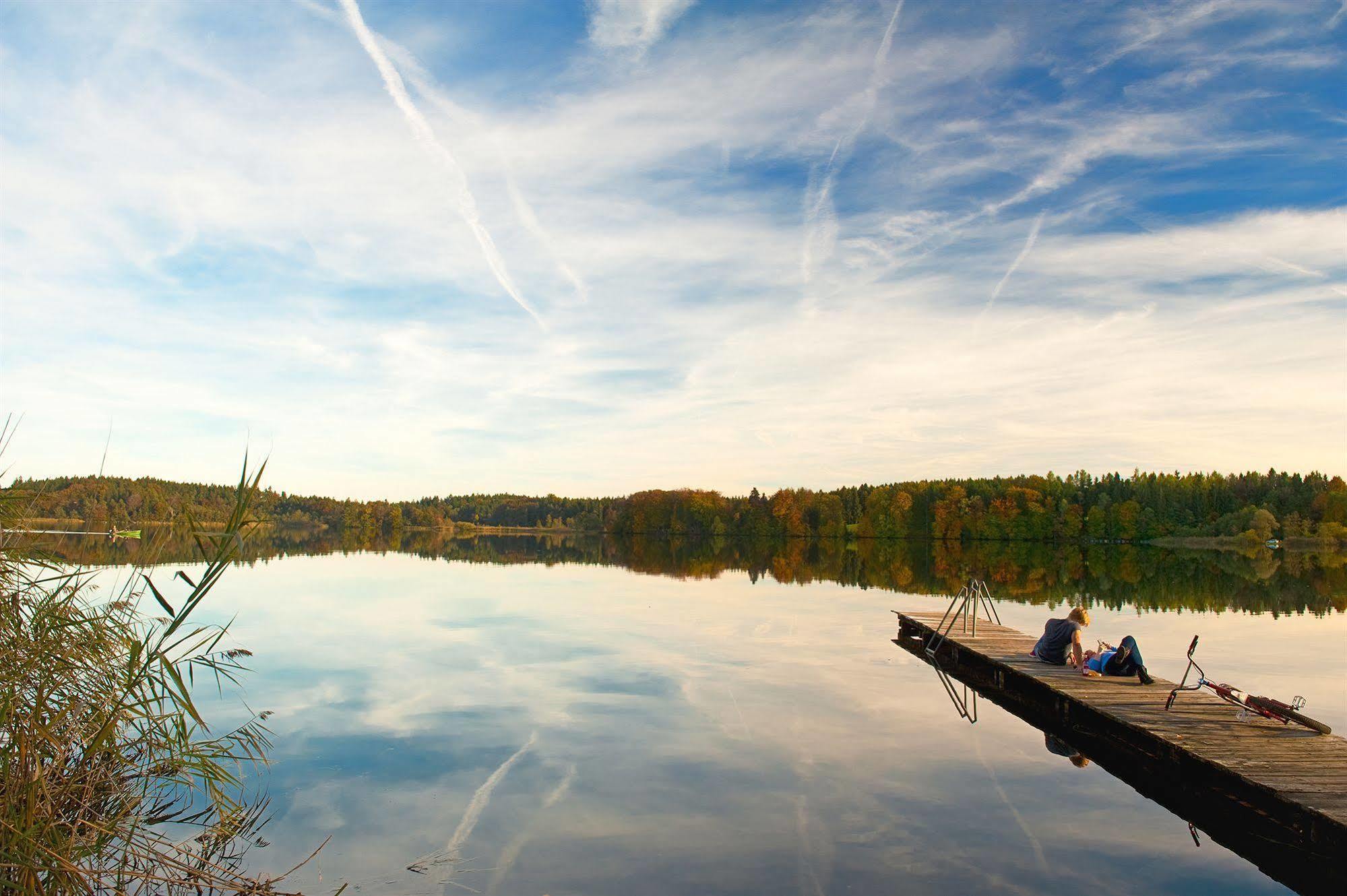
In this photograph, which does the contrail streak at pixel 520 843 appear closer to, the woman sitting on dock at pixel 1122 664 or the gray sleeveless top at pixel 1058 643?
the woman sitting on dock at pixel 1122 664

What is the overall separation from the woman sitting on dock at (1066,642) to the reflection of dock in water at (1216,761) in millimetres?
239

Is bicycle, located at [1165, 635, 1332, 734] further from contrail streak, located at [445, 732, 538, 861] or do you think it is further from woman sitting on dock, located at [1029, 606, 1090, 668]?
contrail streak, located at [445, 732, 538, 861]

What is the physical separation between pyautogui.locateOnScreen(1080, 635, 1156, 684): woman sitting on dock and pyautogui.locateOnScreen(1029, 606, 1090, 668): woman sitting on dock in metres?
0.44

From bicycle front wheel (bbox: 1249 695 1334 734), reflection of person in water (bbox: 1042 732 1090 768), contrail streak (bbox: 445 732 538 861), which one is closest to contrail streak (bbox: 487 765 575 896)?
contrail streak (bbox: 445 732 538 861)

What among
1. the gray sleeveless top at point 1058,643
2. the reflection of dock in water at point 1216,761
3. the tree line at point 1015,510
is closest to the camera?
the reflection of dock in water at point 1216,761

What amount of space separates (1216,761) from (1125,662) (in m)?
6.04

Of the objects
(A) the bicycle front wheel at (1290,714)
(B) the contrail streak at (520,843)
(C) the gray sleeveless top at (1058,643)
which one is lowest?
(B) the contrail streak at (520,843)

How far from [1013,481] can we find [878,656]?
129109mm

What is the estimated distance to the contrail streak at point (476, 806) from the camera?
31.1ft

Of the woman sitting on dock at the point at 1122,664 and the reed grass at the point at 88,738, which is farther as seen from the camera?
the woman sitting on dock at the point at 1122,664

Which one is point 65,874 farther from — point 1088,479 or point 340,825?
point 1088,479

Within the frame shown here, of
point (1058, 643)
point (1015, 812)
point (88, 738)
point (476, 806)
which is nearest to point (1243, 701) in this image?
point (1058, 643)

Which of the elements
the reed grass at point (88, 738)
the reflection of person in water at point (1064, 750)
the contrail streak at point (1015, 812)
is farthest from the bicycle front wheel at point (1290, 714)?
the reed grass at point (88, 738)

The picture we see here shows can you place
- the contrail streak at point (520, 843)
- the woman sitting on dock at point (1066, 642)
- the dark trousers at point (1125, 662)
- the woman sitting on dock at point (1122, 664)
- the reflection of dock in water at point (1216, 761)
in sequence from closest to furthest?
1. the contrail streak at point (520, 843)
2. the reflection of dock in water at point (1216, 761)
3. the woman sitting on dock at point (1122, 664)
4. the dark trousers at point (1125, 662)
5. the woman sitting on dock at point (1066, 642)
